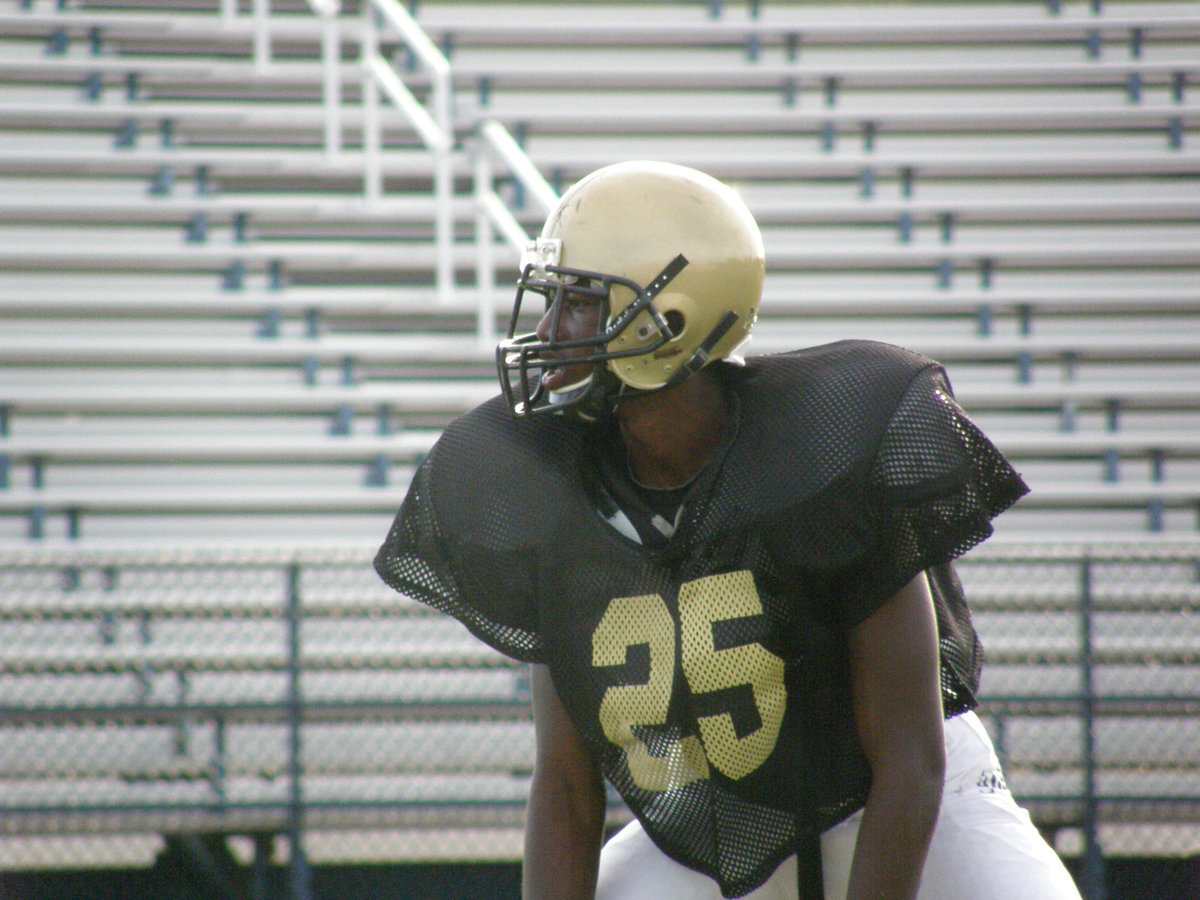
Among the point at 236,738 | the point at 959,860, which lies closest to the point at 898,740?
the point at 959,860

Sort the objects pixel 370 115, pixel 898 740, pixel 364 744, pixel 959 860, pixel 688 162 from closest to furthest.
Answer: pixel 898 740 → pixel 959 860 → pixel 364 744 → pixel 370 115 → pixel 688 162

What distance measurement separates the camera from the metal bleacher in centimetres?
516

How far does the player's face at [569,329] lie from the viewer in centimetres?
134

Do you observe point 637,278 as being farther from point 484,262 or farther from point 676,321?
point 484,262

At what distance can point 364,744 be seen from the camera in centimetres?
368

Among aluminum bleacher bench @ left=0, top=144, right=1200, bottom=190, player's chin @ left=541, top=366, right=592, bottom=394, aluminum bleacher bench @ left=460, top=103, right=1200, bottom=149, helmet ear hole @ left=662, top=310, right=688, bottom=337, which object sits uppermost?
aluminum bleacher bench @ left=460, top=103, right=1200, bottom=149

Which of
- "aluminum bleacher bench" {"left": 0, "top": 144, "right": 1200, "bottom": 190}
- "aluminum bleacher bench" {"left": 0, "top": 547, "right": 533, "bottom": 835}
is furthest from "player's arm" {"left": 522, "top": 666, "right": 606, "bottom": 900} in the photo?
"aluminum bleacher bench" {"left": 0, "top": 144, "right": 1200, "bottom": 190}

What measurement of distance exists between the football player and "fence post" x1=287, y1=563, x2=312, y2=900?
2204 millimetres

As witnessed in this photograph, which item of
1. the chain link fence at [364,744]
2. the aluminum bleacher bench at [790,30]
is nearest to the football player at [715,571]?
the chain link fence at [364,744]

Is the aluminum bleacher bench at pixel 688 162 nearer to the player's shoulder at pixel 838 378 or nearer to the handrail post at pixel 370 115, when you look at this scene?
the handrail post at pixel 370 115

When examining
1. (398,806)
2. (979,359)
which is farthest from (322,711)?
(979,359)

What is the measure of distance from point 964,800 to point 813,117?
186 inches

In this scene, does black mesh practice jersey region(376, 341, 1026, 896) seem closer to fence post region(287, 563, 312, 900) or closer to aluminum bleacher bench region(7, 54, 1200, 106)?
fence post region(287, 563, 312, 900)

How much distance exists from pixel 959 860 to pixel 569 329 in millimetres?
687
